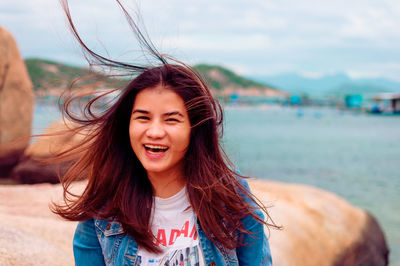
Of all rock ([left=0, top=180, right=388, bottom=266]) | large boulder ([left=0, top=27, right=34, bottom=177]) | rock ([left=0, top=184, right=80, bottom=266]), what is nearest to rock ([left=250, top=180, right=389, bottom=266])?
rock ([left=0, top=180, right=388, bottom=266])

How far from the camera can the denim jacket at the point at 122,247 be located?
2.07 meters

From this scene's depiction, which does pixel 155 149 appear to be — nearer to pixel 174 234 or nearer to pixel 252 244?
pixel 174 234

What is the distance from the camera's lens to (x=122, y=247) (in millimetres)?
2094

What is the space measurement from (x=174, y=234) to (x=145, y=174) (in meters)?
0.32

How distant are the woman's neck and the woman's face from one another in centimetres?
9

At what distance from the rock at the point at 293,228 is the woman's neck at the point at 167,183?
935 mm

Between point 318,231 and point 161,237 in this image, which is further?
point 318,231

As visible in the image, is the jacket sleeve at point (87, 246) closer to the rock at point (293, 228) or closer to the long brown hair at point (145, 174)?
the long brown hair at point (145, 174)

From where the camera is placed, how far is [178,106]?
2.08 metres

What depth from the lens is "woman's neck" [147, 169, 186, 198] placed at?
2189 millimetres

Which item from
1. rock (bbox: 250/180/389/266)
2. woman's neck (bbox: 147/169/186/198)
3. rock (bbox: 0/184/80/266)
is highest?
woman's neck (bbox: 147/169/186/198)

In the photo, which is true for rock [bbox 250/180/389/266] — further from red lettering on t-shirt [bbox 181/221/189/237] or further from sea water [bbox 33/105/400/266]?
red lettering on t-shirt [bbox 181/221/189/237]

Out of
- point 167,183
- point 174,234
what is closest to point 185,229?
point 174,234

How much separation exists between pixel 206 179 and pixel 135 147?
333mm
